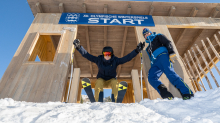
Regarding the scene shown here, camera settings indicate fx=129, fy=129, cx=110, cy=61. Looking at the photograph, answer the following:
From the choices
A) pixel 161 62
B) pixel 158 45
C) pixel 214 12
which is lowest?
pixel 161 62

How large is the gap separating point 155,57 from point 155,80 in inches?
25.2

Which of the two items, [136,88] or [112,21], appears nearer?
[136,88]

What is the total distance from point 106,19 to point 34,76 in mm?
3344

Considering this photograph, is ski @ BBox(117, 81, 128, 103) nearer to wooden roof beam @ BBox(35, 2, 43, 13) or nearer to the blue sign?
the blue sign

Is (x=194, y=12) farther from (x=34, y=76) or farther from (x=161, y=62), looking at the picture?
(x=34, y=76)

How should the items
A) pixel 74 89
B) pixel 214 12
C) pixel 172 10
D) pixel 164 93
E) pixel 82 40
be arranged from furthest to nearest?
pixel 82 40 < pixel 214 12 < pixel 172 10 < pixel 74 89 < pixel 164 93

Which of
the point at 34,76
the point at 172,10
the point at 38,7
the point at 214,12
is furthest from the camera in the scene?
the point at 214,12

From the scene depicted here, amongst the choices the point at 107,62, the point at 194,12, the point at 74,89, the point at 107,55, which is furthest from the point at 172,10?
the point at 74,89

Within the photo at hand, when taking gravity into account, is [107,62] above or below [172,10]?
below

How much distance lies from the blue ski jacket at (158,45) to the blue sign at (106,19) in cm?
164

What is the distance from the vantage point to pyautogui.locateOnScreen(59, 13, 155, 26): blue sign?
5.07 m

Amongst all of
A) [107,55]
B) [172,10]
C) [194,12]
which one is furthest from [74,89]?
[194,12]

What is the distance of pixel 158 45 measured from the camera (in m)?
3.56

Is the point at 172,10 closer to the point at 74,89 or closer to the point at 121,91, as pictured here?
the point at 121,91
